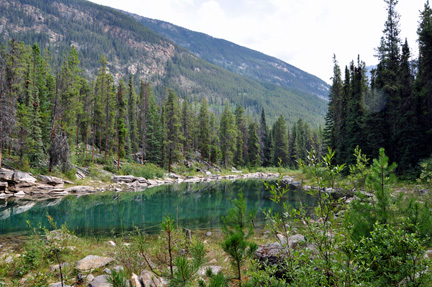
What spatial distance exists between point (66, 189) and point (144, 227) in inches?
655

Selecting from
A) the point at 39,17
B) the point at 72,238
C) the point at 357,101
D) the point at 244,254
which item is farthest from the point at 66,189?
the point at 39,17

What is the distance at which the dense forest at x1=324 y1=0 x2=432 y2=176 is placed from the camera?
23.5 metres

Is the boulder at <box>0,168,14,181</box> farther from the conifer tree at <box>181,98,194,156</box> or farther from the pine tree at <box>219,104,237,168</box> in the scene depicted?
the pine tree at <box>219,104,237,168</box>

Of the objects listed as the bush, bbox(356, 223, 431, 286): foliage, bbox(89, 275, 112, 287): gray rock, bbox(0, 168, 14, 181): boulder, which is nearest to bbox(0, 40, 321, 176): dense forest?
bbox(356, 223, 431, 286): foliage

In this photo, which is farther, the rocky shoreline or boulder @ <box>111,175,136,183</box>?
boulder @ <box>111,175,136,183</box>

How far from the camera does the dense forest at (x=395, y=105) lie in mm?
23469

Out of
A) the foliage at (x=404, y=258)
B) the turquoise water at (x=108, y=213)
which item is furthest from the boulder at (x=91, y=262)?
the foliage at (x=404, y=258)

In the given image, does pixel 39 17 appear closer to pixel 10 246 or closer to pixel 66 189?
pixel 66 189

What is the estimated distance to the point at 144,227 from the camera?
13.4 meters

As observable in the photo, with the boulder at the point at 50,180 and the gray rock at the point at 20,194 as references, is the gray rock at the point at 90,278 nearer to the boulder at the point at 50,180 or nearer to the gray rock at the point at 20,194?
the gray rock at the point at 20,194

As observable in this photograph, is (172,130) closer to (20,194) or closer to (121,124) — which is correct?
(121,124)

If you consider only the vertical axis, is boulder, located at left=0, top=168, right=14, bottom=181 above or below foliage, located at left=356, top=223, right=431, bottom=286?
below

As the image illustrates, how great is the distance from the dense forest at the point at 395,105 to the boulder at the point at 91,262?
61.2 feet

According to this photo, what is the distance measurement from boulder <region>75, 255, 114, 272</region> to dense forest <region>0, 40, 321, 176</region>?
18.9 ft
